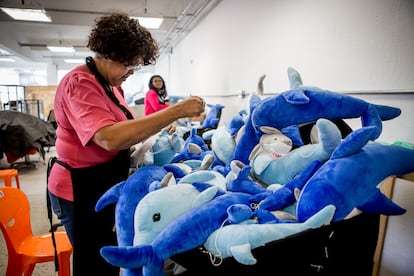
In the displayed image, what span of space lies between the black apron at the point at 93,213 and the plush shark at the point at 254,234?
1.95ft

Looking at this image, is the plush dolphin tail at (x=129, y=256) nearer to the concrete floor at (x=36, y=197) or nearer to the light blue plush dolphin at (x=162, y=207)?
the light blue plush dolphin at (x=162, y=207)

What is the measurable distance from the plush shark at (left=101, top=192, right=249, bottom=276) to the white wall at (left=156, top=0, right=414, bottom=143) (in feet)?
4.06

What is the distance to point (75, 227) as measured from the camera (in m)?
1.03

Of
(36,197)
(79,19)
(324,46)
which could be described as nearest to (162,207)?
(324,46)

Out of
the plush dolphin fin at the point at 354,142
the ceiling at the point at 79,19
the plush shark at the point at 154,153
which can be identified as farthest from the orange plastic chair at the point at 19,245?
the ceiling at the point at 79,19

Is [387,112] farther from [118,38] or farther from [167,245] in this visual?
[118,38]

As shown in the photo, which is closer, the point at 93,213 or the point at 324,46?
the point at 93,213

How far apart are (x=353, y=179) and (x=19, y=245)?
1.50 metres

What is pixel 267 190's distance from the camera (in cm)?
76

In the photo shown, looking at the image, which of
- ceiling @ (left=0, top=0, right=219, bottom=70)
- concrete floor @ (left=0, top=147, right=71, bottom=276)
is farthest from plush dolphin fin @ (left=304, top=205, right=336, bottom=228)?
ceiling @ (left=0, top=0, right=219, bottom=70)

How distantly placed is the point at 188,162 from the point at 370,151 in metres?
0.63

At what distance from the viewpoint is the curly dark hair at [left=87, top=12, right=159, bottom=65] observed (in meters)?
0.96

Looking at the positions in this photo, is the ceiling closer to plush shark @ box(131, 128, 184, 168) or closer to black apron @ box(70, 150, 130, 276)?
plush shark @ box(131, 128, 184, 168)

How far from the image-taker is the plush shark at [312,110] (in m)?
0.81
